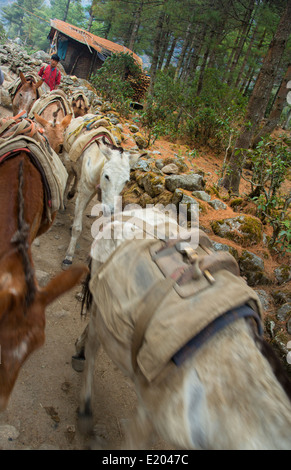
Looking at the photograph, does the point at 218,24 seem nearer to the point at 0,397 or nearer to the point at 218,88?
the point at 218,88

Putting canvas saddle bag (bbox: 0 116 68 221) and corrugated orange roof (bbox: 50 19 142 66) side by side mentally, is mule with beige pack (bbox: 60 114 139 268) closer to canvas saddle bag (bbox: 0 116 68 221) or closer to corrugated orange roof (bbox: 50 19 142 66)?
canvas saddle bag (bbox: 0 116 68 221)

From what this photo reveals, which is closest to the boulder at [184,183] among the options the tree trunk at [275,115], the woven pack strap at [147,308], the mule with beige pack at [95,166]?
the mule with beige pack at [95,166]

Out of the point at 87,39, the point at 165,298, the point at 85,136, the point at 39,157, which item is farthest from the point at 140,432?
the point at 87,39

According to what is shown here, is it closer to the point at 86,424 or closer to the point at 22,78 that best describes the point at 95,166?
the point at 86,424

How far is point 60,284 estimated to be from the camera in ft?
5.05

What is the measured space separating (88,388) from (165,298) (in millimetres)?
1263

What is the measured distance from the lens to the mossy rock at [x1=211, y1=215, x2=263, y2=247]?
438cm

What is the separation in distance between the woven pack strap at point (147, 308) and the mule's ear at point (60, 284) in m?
0.39

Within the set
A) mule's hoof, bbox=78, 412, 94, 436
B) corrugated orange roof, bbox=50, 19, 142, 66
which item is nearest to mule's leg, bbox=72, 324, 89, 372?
mule's hoof, bbox=78, 412, 94, 436

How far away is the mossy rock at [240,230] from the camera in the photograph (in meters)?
4.38

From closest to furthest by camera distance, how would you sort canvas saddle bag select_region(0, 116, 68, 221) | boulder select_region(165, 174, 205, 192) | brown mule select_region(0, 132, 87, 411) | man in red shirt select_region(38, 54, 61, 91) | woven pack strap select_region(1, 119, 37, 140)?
brown mule select_region(0, 132, 87, 411)
canvas saddle bag select_region(0, 116, 68, 221)
woven pack strap select_region(1, 119, 37, 140)
boulder select_region(165, 174, 205, 192)
man in red shirt select_region(38, 54, 61, 91)

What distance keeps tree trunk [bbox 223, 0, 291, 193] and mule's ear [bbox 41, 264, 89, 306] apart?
16.6 feet

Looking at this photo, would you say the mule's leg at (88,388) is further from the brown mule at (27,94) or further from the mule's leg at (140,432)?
the brown mule at (27,94)

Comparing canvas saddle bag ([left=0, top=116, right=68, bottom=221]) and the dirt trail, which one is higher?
canvas saddle bag ([left=0, top=116, right=68, bottom=221])
